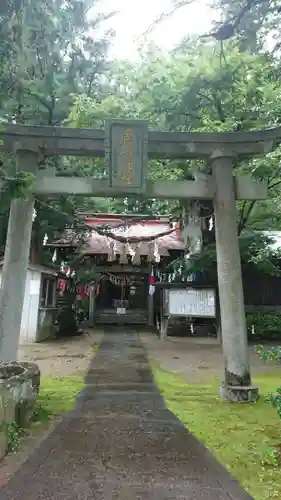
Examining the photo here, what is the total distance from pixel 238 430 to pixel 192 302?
899 centimetres

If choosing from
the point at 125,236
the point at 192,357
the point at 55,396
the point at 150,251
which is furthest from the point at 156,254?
the point at 55,396

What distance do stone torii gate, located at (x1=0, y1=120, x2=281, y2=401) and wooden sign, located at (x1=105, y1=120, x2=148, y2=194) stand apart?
0.6 inches

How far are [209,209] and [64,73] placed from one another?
6.88 metres

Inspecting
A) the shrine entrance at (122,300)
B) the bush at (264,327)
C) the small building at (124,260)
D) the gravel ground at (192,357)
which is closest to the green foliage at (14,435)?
the gravel ground at (192,357)

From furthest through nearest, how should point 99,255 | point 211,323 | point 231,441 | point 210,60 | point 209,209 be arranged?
point 99,255 < point 211,323 < point 209,209 < point 210,60 < point 231,441

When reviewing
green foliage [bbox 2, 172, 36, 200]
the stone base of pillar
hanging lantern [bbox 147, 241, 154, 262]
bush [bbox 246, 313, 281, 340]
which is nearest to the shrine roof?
hanging lantern [bbox 147, 241, 154, 262]

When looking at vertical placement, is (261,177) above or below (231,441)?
above

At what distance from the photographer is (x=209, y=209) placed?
10906mm

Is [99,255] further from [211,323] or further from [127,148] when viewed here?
[127,148]

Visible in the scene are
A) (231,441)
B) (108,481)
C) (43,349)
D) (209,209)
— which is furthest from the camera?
(43,349)

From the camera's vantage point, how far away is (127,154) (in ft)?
21.0

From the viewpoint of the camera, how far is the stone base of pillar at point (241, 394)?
6.01 m

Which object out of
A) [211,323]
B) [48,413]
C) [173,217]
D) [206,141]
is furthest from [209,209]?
[48,413]

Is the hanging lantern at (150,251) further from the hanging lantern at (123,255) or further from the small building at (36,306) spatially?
the small building at (36,306)
